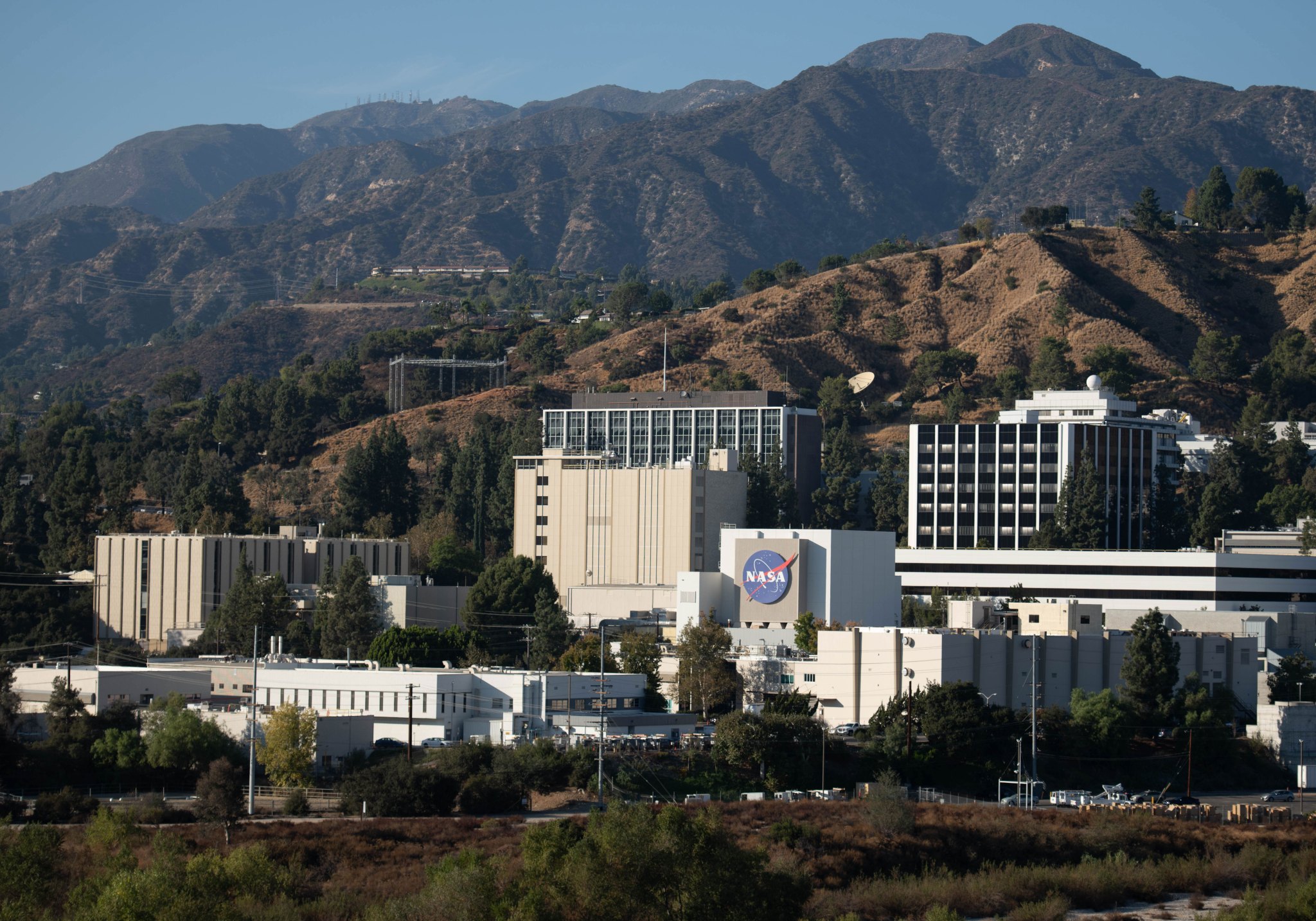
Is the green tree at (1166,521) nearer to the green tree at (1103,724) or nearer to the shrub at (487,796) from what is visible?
the green tree at (1103,724)

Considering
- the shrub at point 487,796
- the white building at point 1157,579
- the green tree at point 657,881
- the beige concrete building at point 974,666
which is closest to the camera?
the green tree at point 657,881

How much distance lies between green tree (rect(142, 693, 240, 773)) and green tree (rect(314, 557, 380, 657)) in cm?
2933

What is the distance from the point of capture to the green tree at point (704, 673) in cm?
11138

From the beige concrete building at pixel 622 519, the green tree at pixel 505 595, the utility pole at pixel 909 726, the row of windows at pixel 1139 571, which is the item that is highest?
the beige concrete building at pixel 622 519

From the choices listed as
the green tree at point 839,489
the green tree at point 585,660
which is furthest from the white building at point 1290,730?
the green tree at point 839,489

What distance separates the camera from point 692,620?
4990 inches

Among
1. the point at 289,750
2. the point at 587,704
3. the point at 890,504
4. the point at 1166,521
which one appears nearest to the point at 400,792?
the point at 289,750

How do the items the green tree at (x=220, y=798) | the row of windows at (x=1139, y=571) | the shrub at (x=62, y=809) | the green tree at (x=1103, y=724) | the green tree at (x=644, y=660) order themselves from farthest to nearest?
1. the row of windows at (x=1139, y=571)
2. the green tree at (x=644, y=660)
3. the green tree at (x=1103, y=724)
4. the shrub at (x=62, y=809)
5. the green tree at (x=220, y=798)

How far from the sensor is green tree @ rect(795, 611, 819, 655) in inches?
4688

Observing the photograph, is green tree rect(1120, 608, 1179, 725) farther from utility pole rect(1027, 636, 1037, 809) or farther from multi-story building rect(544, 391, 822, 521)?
multi-story building rect(544, 391, 822, 521)

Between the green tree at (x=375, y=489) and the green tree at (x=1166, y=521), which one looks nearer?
the green tree at (x=1166, y=521)

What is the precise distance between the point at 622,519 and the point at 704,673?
121ft

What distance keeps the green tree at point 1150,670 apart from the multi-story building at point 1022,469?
50897 mm

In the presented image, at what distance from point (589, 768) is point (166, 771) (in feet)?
72.8
